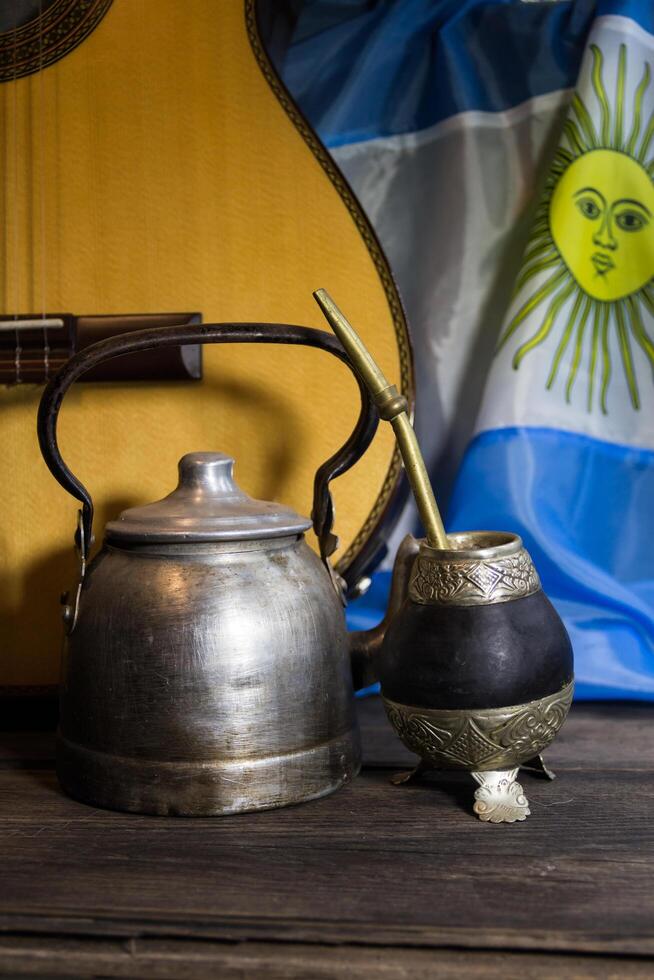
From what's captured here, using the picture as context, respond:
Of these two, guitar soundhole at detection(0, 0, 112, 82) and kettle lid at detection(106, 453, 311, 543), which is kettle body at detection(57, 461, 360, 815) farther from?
guitar soundhole at detection(0, 0, 112, 82)

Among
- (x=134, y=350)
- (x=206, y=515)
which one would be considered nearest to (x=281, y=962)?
(x=206, y=515)

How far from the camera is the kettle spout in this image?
811 mm

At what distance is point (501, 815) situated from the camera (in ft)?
2.37

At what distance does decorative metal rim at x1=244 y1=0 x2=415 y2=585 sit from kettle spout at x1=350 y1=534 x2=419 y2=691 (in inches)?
4.4

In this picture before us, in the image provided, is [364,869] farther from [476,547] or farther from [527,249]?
[527,249]

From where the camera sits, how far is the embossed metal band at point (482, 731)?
0.70 meters

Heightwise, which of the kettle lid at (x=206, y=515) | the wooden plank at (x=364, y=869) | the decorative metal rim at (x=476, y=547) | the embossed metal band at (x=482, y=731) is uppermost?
the kettle lid at (x=206, y=515)

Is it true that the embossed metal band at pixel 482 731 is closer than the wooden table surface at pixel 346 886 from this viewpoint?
No

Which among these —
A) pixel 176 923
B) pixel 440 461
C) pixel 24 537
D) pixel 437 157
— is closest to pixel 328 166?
pixel 437 157

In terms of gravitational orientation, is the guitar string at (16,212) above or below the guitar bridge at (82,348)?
above

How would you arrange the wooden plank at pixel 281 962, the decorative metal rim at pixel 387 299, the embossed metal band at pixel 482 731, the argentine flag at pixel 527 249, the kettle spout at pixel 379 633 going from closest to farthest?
the wooden plank at pixel 281 962 → the embossed metal band at pixel 482 731 → the kettle spout at pixel 379 633 → the decorative metal rim at pixel 387 299 → the argentine flag at pixel 527 249

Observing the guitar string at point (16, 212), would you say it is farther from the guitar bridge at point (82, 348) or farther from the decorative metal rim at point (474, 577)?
the decorative metal rim at point (474, 577)

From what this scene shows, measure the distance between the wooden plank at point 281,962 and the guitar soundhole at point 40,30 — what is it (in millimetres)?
855

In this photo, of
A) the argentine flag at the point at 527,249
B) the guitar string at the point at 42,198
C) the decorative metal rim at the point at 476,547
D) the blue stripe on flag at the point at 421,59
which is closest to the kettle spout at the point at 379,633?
the decorative metal rim at the point at 476,547
